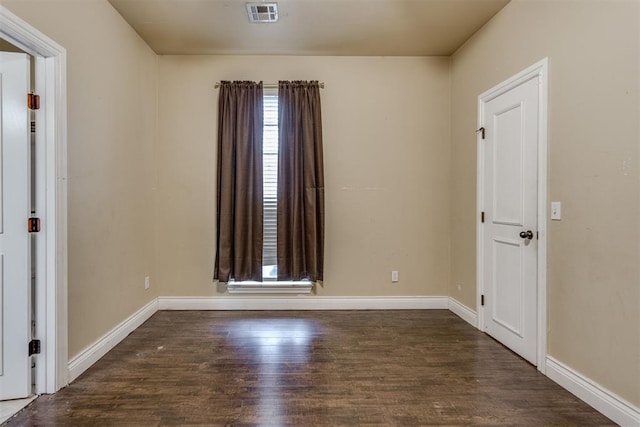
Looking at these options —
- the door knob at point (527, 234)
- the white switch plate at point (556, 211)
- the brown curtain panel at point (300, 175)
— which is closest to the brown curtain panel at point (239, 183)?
the brown curtain panel at point (300, 175)

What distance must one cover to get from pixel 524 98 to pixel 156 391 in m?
3.39

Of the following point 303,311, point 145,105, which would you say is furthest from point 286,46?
point 303,311

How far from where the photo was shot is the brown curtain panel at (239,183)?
139 inches

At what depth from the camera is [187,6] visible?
274 centimetres

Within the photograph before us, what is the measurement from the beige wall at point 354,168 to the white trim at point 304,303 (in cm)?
9

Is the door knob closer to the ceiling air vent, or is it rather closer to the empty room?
the empty room

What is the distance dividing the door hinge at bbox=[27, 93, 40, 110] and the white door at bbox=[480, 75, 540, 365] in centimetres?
337

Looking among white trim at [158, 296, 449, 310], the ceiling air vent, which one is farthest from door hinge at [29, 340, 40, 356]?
the ceiling air vent

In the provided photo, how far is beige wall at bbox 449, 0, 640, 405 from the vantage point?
1750 millimetres

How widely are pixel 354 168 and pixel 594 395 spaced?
8.87 ft

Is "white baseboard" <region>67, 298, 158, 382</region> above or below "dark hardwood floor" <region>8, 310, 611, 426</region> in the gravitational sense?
above

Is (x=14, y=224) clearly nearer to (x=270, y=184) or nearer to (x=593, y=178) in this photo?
(x=270, y=184)

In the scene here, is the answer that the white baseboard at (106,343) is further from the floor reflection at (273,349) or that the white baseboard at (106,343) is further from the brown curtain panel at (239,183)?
the floor reflection at (273,349)

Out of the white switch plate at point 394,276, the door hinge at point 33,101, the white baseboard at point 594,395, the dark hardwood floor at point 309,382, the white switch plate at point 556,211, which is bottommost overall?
the dark hardwood floor at point 309,382
